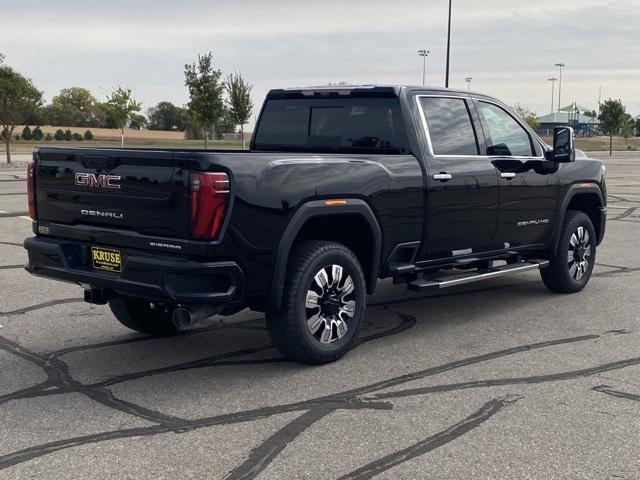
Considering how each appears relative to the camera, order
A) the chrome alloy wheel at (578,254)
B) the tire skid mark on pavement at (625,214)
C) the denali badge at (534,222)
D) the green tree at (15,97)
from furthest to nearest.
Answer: the green tree at (15,97), the tire skid mark on pavement at (625,214), the chrome alloy wheel at (578,254), the denali badge at (534,222)

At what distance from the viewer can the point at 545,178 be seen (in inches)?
293

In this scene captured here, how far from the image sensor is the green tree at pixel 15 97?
33.7 m

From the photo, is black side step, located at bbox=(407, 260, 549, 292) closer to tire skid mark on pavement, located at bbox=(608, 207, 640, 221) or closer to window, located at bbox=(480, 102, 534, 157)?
window, located at bbox=(480, 102, 534, 157)

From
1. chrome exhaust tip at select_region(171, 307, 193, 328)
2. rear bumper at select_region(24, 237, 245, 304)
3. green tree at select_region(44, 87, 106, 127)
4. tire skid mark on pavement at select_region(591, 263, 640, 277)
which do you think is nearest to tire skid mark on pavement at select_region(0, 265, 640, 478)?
chrome exhaust tip at select_region(171, 307, 193, 328)

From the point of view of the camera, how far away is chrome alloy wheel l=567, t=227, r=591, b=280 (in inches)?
315

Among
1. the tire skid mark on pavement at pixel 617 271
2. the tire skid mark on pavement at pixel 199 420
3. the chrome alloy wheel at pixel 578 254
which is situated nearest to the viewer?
the tire skid mark on pavement at pixel 199 420

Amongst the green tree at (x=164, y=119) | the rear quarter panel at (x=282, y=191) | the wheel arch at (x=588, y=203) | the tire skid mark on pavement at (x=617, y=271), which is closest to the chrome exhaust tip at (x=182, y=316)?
the rear quarter panel at (x=282, y=191)

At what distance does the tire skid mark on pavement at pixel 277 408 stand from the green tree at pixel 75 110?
3743 inches

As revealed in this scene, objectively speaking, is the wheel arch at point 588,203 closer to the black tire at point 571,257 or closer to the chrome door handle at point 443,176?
the black tire at point 571,257

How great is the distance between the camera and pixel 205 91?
44312 millimetres

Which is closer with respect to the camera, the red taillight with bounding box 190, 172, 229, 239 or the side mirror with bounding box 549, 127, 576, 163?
the red taillight with bounding box 190, 172, 229, 239

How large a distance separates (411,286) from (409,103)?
55.2 inches

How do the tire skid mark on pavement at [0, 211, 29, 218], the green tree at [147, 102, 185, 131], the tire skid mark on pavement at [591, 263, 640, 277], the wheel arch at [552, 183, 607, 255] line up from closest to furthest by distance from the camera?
1. the wheel arch at [552, 183, 607, 255]
2. the tire skid mark on pavement at [591, 263, 640, 277]
3. the tire skid mark on pavement at [0, 211, 29, 218]
4. the green tree at [147, 102, 185, 131]

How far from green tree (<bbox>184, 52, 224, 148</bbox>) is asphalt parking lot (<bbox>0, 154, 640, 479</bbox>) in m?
37.8
